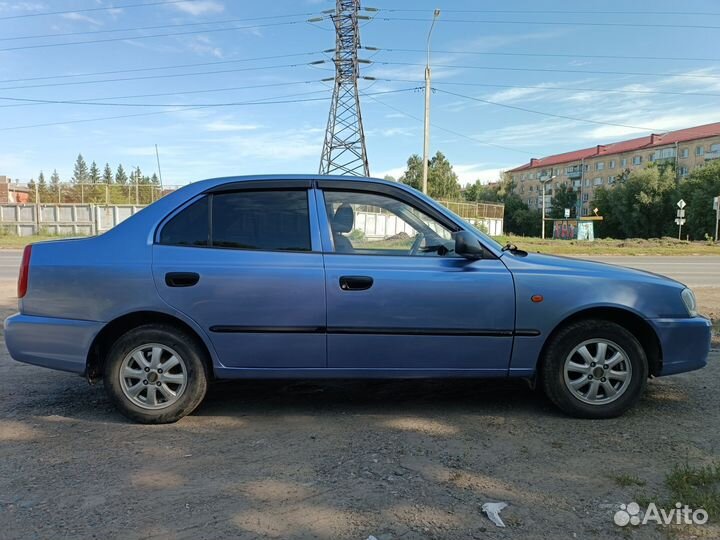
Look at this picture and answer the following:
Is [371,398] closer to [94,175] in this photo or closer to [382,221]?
[382,221]

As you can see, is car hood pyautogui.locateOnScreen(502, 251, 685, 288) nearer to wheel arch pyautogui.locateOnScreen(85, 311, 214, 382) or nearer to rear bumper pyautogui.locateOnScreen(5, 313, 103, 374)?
wheel arch pyautogui.locateOnScreen(85, 311, 214, 382)

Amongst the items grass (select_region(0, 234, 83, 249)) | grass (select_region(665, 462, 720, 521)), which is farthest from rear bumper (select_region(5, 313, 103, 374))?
grass (select_region(0, 234, 83, 249))

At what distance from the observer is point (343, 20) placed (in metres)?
34.6

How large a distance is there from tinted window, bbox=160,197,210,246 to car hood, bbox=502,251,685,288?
2175mm

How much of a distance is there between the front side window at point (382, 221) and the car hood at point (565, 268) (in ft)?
1.53

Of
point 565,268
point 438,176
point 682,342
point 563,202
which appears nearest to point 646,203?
point 438,176

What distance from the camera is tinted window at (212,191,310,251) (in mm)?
3855

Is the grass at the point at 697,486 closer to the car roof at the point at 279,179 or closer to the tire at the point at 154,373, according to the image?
the car roof at the point at 279,179

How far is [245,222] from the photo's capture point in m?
3.91

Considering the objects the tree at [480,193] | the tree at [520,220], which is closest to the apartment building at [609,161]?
the tree at [520,220]

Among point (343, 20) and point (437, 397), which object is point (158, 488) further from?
point (343, 20)

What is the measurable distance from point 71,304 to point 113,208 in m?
31.8

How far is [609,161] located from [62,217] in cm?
9627

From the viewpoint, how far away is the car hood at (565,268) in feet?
Result: 12.6
